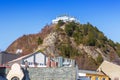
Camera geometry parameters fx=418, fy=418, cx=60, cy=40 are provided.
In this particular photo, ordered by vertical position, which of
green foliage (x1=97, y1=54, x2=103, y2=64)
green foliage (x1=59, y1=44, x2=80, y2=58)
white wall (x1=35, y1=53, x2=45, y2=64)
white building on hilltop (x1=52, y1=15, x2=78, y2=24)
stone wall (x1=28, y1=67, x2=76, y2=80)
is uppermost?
white building on hilltop (x1=52, y1=15, x2=78, y2=24)

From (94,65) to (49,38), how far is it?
15.4 metres

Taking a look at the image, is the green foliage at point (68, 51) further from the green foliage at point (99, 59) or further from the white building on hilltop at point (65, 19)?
the white building on hilltop at point (65, 19)

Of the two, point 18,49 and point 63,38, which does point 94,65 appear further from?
point 18,49

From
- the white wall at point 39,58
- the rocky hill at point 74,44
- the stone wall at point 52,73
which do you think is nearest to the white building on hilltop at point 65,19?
the rocky hill at point 74,44

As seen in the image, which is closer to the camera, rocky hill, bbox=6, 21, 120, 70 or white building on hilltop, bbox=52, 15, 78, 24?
rocky hill, bbox=6, 21, 120, 70

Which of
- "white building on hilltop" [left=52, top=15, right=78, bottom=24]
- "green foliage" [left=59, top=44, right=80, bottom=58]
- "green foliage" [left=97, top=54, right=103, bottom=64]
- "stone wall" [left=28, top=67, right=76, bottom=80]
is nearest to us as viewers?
"stone wall" [left=28, top=67, right=76, bottom=80]

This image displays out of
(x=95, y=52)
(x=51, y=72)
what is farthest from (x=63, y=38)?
(x=51, y=72)

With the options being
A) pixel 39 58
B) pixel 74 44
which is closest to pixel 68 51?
pixel 74 44

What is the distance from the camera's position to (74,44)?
121812 mm

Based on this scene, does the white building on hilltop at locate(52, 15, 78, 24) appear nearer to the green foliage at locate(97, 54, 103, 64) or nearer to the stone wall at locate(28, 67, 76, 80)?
the green foliage at locate(97, 54, 103, 64)

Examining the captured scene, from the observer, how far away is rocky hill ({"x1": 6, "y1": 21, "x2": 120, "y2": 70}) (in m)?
117

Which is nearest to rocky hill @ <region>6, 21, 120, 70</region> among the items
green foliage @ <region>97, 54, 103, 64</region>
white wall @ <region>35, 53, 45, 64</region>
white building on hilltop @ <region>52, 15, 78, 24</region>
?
green foliage @ <region>97, 54, 103, 64</region>

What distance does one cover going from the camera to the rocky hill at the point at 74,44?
116625 mm

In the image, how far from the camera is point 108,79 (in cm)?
8494
